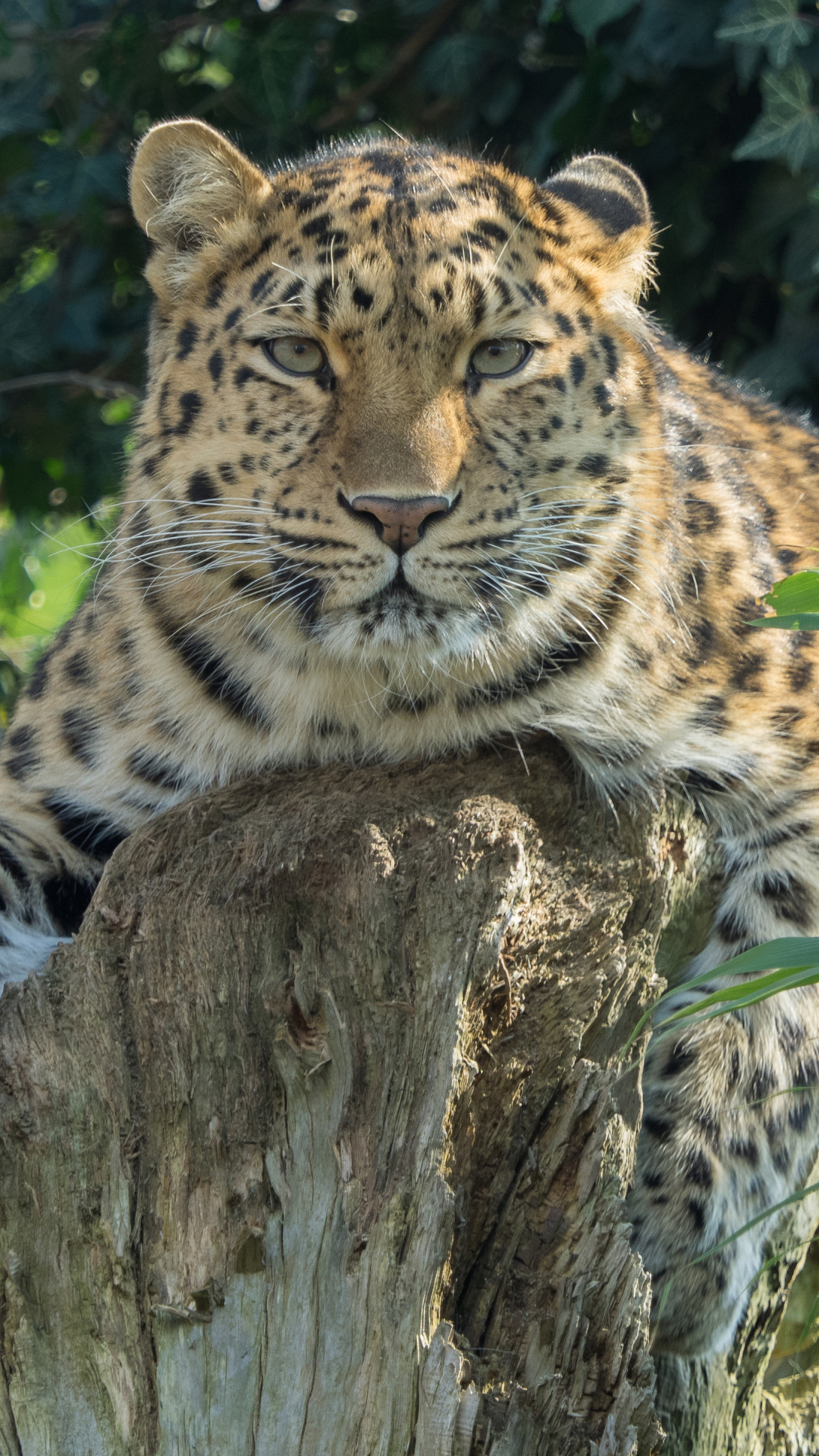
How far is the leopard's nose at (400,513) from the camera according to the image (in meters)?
2.95

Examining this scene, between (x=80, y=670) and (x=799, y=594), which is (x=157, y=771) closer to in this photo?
(x=80, y=670)

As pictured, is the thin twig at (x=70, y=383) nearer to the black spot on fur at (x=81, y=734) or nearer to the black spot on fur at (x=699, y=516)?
the black spot on fur at (x=81, y=734)

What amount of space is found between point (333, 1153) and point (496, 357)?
5.61 ft

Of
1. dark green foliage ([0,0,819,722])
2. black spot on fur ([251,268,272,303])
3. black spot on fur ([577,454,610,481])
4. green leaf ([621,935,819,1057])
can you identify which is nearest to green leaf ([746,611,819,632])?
green leaf ([621,935,819,1057])

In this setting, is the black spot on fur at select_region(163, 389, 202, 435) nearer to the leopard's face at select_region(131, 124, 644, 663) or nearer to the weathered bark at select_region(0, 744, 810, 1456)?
the leopard's face at select_region(131, 124, 644, 663)

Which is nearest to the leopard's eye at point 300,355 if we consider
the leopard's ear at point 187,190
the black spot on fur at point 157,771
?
the leopard's ear at point 187,190

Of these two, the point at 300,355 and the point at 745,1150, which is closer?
the point at 300,355

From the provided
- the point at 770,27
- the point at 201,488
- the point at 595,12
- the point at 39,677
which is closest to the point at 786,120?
the point at 770,27

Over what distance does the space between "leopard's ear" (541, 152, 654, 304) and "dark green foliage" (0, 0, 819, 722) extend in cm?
72

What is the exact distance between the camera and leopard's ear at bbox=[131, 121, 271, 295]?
11.4ft

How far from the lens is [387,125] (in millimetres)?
4555

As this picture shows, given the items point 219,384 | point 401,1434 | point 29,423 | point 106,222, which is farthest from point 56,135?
point 401,1434

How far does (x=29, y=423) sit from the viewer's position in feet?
20.9

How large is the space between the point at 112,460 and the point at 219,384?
2.81 meters
